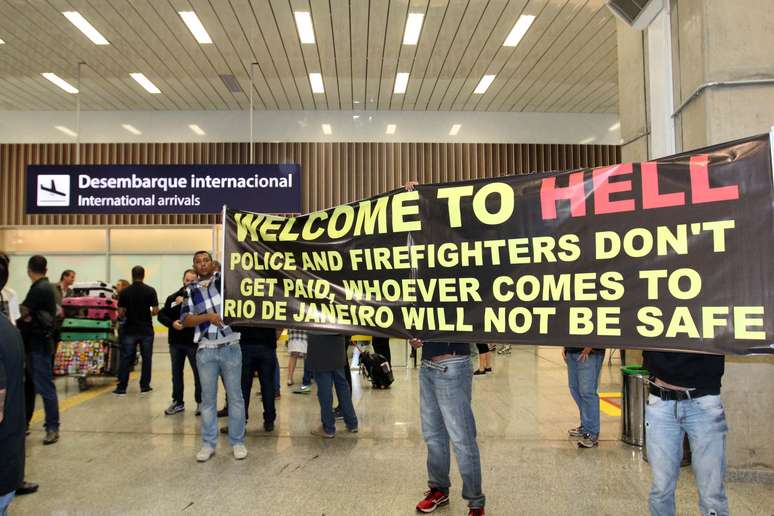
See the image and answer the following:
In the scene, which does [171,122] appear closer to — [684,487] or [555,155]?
[555,155]

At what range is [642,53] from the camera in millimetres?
5355

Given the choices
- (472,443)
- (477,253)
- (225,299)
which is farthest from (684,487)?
(225,299)

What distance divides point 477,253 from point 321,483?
2169mm

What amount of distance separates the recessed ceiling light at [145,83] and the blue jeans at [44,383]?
259 inches

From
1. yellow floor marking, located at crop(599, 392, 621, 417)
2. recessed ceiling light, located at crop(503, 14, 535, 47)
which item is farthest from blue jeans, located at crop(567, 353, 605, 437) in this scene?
recessed ceiling light, located at crop(503, 14, 535, 47)

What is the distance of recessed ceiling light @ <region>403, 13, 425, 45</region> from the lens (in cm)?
775

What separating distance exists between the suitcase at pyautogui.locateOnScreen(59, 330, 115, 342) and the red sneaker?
19.8 feet

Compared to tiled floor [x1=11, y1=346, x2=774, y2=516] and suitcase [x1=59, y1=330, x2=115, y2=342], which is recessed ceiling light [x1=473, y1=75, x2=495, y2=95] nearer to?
tiled floor [x1=11, y1=346, x2=774, y2=516]

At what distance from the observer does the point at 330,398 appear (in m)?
5.38

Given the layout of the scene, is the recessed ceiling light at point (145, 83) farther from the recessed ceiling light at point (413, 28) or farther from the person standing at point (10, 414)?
the person standing at point (10, 414)

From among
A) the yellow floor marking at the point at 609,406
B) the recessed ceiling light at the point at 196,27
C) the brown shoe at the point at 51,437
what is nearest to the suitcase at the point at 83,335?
the brown shoe at the point at 51,437

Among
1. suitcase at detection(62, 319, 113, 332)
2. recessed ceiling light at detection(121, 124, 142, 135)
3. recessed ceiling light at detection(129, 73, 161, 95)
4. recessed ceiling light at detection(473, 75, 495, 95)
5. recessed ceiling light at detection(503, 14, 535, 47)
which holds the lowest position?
suitcase at detection(62, 319, 113, 332)

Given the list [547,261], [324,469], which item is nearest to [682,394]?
[547,261]

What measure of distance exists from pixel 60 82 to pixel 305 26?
5.60m
